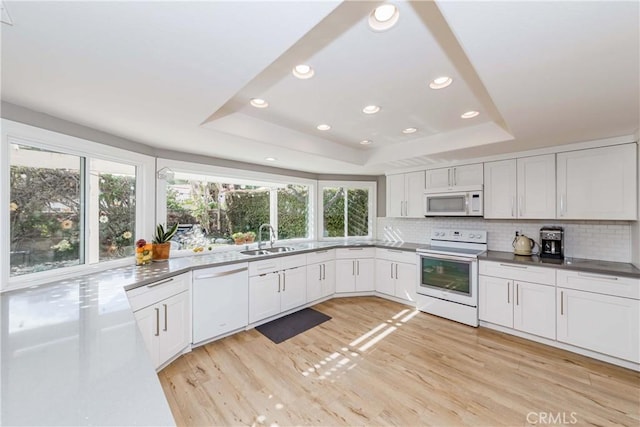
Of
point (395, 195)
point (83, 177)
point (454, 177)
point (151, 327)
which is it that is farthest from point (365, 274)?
point (83, 177)

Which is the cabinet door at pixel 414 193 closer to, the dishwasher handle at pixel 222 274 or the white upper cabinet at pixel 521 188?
the white upper cabinet at pixel 521 188

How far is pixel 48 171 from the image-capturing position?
2.11 meters

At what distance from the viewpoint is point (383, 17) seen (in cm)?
125

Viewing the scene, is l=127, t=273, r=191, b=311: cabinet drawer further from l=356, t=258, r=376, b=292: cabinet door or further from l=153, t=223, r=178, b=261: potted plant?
l=356, t=258, r=376, b=292: cabinet door

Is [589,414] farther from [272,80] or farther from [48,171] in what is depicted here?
[48,171]

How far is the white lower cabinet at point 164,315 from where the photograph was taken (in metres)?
2.07

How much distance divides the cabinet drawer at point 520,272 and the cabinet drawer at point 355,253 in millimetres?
1606

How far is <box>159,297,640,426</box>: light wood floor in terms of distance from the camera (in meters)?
1.81

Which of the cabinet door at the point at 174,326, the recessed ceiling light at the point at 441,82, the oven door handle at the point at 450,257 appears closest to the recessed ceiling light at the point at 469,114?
the recessed ceiling light at the point at 441,82

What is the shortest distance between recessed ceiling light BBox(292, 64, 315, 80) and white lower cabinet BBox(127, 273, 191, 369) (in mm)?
2029

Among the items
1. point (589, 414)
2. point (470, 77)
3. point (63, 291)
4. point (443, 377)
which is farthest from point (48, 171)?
point (589, 414)

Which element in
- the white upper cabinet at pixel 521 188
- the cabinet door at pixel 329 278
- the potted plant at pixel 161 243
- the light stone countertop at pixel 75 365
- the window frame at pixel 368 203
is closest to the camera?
the light stone countertop at pixel 75 365

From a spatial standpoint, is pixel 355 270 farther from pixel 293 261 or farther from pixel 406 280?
pixel 293 261

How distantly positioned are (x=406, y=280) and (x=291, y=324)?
1832 millimetres
